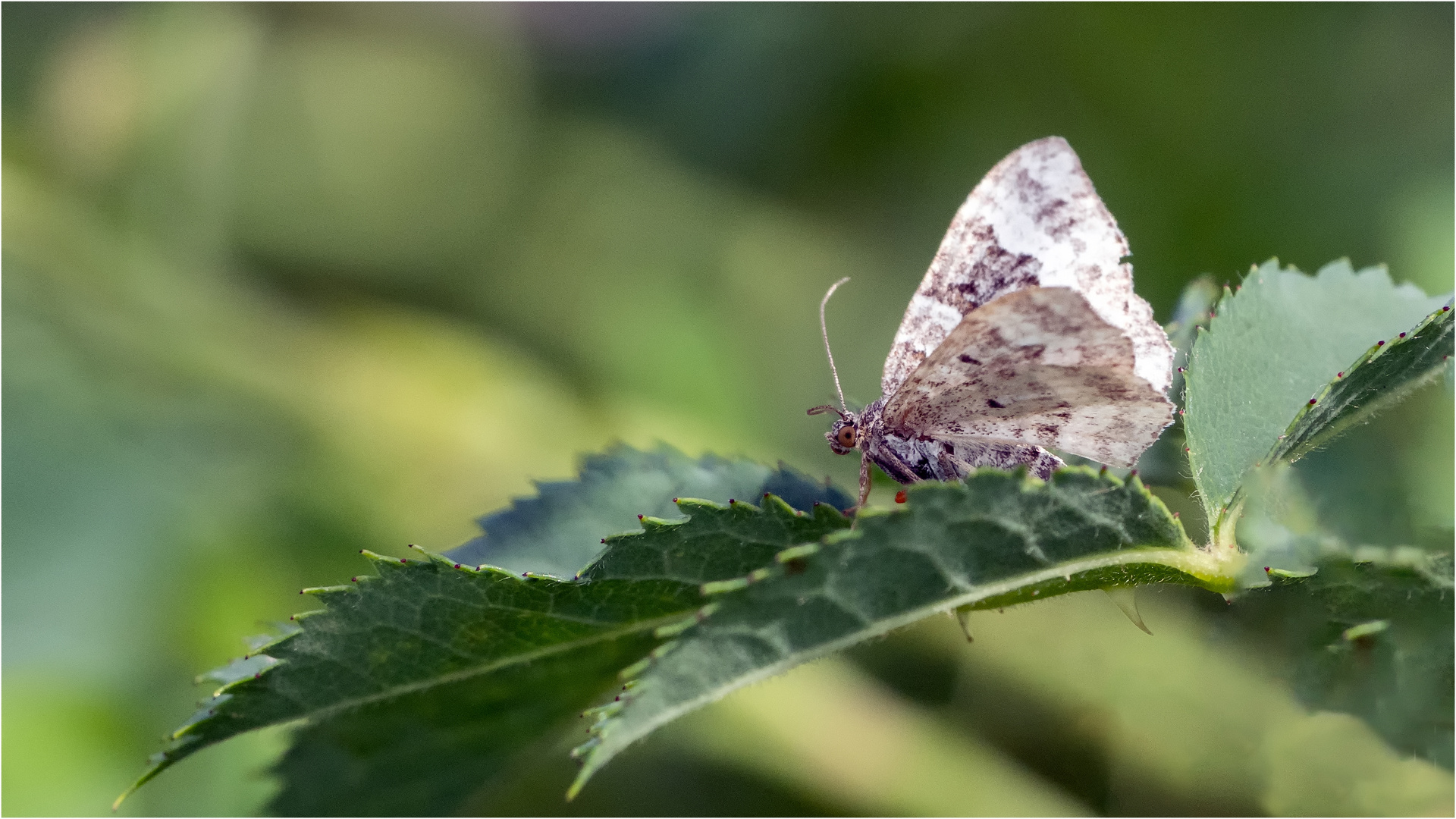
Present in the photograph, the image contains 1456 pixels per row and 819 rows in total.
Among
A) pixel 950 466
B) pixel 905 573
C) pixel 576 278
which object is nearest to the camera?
pixel 905 573

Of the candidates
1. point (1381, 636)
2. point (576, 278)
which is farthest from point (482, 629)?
point (576, 278)

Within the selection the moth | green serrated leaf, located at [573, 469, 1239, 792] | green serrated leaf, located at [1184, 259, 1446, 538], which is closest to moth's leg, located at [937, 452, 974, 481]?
the moth

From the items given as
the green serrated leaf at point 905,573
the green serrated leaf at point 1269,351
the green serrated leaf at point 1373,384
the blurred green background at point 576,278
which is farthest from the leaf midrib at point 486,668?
the blurred green background at point 576,278

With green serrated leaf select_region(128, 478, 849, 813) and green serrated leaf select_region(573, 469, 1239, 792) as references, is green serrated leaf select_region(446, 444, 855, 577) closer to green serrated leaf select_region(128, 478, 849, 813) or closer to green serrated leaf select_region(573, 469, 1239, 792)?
green serrated leaf select_region(128, 478, 849, 813)

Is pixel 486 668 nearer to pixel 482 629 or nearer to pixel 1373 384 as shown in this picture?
pixel 482 629

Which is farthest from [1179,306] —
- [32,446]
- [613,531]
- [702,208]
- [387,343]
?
[32,446]

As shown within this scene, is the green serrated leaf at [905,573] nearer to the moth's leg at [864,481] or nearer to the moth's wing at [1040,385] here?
the moth's wing at [1040,385]

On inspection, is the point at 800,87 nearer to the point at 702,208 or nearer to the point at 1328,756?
the point at 702,208
